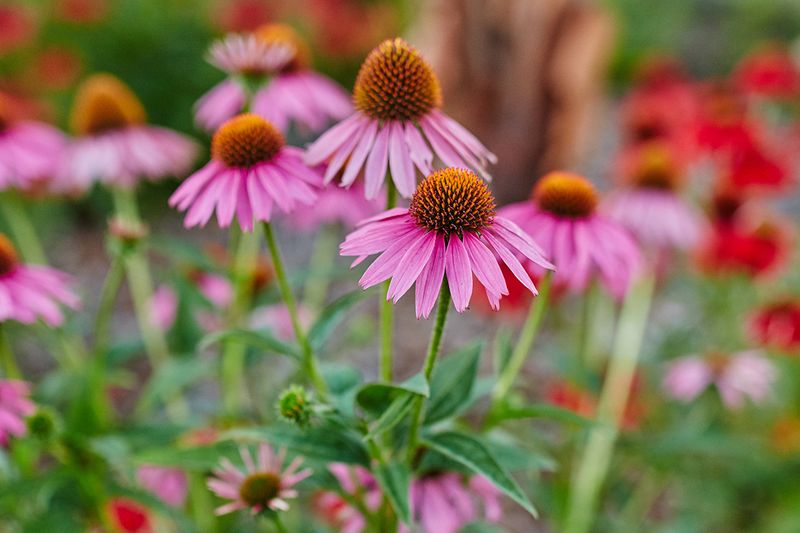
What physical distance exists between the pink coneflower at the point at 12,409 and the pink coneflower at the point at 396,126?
0.39m

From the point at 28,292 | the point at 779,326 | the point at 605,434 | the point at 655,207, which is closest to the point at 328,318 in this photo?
the point at 28,292

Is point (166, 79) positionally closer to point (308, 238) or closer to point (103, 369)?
point (308, 238)

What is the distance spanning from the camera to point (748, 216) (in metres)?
1.41

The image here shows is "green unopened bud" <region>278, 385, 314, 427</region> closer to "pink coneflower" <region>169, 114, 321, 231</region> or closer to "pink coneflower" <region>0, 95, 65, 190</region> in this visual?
"pink coneflower" <region>169, 114, 321, 231</region>

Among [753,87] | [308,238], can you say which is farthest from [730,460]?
[308,238]

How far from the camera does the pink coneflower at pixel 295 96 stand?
2.78 ft

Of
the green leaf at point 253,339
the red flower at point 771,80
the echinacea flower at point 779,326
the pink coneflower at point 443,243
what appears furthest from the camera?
the red flower at point 771,80

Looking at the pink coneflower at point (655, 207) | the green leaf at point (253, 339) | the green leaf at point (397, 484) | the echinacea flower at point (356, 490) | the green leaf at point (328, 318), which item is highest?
the pink coneflower at point (655, 207)

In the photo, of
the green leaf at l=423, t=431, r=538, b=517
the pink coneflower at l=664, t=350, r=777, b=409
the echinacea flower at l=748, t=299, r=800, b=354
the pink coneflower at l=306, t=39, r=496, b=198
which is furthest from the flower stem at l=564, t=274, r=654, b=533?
the pink coneflower at l=306, t=39, r=496, b=198

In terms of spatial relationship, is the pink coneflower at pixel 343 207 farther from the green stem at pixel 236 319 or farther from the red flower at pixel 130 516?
the red flower at pixel 130 516

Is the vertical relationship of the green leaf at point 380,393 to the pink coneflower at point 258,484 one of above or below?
above

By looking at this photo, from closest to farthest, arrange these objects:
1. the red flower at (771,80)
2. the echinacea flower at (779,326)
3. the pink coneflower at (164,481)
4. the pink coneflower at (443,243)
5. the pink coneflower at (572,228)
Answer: the pink coneflower at (443,243)
the pink coneflower at (572,228)
the pink coneflower at (164,481)
the echinacea flower at (779,326)
the red flower at (771,80)

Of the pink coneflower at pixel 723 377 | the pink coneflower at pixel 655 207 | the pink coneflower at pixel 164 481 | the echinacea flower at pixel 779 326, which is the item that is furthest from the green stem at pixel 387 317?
the echinacea flower at pixel 779 326

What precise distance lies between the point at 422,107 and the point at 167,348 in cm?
62
